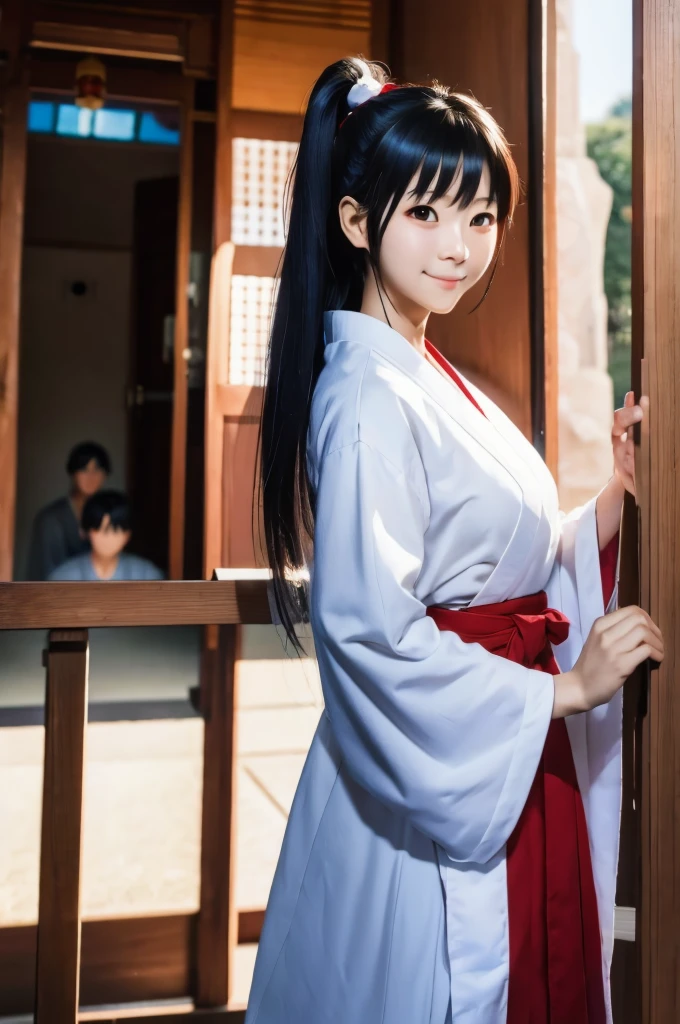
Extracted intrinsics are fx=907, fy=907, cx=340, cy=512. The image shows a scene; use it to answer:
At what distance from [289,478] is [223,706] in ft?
3.05

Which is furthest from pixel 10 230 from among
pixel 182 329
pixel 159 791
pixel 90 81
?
pixel 159 791

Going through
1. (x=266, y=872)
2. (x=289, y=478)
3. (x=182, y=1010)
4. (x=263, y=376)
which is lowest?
(x=182, y=1010)

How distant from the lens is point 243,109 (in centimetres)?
426

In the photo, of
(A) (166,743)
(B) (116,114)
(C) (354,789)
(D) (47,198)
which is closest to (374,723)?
(C) (354,789)

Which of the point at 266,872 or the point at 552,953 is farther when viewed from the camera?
the point at 266,872

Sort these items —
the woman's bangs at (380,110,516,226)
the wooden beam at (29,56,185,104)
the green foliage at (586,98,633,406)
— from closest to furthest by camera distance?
the woman's bangs at (380,110,516,226)
the wooden beam at (29,56,185,104)
the green foliage at (586,98,633,406)

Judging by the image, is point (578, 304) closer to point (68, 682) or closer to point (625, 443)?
point (625, 443)

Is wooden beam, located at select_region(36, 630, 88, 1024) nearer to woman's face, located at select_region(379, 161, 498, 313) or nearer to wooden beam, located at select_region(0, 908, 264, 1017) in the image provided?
wooden beam, located at select_region(0, 908, 264, 1017)

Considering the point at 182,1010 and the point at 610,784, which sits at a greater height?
the point at 610,784

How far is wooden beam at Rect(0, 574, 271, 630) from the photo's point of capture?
63.2 inches

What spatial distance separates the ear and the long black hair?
16mm

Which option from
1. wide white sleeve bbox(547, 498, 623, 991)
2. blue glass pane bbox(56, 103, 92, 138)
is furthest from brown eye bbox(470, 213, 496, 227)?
blue glass pane bbox(56, 103, 92, 138)

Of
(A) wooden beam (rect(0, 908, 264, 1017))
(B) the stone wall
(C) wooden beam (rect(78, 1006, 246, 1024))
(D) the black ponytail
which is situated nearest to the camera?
(D) the black ponytail

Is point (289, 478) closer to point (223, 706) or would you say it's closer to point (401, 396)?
point (401, 396)
